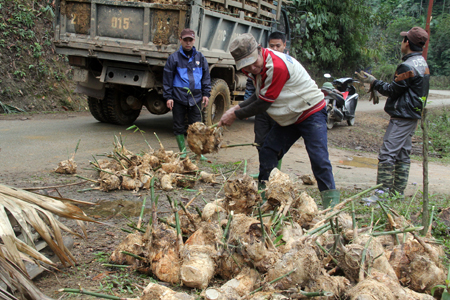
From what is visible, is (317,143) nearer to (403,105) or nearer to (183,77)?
(403,105)

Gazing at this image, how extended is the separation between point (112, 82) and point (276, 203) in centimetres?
516

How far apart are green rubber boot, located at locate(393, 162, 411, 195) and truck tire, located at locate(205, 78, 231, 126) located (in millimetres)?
3611

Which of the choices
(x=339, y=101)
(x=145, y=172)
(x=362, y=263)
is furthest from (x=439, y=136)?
(x=362, y=263)

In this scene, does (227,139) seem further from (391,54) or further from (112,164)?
(391,54)

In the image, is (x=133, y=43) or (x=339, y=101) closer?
(x=133, y=43)

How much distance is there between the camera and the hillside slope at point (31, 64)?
408 inches

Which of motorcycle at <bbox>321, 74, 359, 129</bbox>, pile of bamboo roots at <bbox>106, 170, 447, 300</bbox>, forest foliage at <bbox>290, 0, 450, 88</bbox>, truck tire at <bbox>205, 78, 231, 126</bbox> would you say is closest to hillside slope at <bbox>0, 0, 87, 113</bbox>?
truck tire at <bbox>205, 78, 231, 126</bbox>

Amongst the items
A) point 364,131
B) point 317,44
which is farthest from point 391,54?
point 364,131

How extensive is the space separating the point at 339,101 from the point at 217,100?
13.5ft

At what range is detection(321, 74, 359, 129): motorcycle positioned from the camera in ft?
34.7

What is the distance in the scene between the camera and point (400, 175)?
464 centimetres

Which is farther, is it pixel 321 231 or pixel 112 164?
pixel 112 164

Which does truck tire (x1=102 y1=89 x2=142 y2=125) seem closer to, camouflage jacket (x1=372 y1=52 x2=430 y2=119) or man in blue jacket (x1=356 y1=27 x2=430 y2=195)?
man in blue jacket (x1=356 y1=27 x2=430 y2=195)

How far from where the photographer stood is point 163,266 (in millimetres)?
2330
